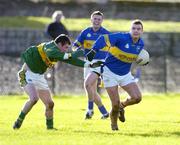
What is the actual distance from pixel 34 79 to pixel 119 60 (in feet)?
5.06

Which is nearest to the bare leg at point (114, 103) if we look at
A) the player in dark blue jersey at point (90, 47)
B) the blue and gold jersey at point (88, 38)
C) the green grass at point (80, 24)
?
the player in dark blue jersey at point (90, 47)

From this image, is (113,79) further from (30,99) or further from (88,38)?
(88,38)

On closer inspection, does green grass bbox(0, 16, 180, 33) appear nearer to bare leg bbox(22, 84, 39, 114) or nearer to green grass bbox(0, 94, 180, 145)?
green grass bbox(0, 94, 180, 145)

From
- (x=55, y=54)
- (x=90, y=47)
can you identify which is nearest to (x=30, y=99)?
(x=55, y=54)

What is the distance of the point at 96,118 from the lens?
18.3 metres

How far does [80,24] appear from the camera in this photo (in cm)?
3662

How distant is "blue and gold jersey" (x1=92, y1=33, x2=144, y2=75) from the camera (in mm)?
14938

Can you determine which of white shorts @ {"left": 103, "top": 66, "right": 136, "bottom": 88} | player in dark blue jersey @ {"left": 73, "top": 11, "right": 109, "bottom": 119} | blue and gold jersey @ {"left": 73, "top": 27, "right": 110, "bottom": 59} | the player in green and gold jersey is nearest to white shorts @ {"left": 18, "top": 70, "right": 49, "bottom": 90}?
the player in green and gold jersey

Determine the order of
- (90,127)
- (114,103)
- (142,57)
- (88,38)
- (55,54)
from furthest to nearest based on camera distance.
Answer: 1. (88,38)
2. (90,127)
3. (142,57)
4. (114,103)
5. (55,54)

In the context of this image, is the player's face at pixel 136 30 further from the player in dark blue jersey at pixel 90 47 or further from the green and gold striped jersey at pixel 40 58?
the player in dark blue jersey at pixel 90 47

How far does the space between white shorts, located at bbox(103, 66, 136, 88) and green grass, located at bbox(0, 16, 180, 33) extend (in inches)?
756

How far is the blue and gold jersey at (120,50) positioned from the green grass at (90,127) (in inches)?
44.2

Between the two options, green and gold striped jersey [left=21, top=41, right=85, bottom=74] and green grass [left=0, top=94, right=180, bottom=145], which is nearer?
green grass [left=0, top=94, right=180, bottom=145]

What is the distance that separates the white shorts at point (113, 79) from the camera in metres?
15.2
